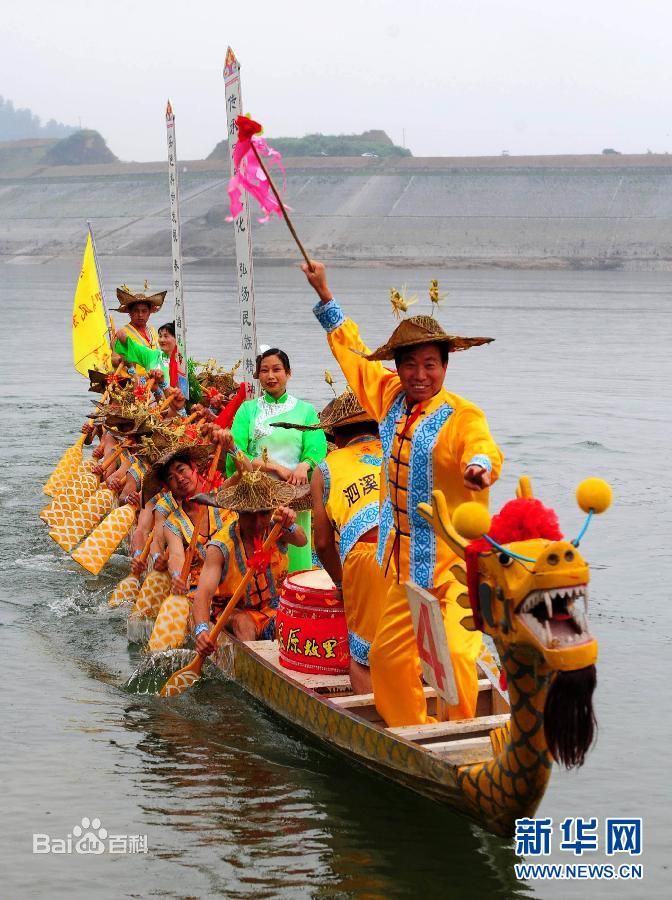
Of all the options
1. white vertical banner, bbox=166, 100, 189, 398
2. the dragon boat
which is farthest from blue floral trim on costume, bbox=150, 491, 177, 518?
white vertical banner, bbox=166, 100, 189, 398

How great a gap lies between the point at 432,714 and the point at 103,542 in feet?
17.4

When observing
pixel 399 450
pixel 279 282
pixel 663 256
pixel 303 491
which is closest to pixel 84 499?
pixel 303 491

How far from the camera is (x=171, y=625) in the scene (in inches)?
381

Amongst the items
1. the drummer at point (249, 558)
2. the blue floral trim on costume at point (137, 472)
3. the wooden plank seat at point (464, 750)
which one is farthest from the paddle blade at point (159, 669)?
the wooden plank seat at point (464, 750)

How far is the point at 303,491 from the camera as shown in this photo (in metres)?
8.83

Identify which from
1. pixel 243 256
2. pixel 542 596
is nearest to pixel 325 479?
pixel 542 596

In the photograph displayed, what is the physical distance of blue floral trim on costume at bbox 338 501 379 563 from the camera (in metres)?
7.54

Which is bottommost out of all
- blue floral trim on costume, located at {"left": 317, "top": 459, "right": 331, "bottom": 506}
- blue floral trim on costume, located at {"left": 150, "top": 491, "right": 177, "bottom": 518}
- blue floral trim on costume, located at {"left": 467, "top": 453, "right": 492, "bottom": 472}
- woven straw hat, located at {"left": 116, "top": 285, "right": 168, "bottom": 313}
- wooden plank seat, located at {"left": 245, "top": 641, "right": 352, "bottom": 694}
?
wooden plank seat, located at {"left": 245, "top": 641, "right": 352, "bottom": 694}

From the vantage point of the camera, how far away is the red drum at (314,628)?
8.20m

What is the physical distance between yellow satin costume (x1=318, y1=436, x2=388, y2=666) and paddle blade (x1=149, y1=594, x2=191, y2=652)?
2136 millimetres

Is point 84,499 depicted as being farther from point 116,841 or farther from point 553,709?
point 553,709

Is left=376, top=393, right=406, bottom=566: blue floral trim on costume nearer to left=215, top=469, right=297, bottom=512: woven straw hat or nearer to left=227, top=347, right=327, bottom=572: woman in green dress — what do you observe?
left=215, top=469, right=297, bottom=512: woven straw hat

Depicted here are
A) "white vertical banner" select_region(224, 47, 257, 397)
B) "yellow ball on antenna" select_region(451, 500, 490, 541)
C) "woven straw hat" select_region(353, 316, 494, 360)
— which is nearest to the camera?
"yellow ball on antenna" select_region(451, 500, 490, 541)

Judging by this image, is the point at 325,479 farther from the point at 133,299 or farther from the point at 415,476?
the point at 133,299
